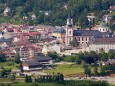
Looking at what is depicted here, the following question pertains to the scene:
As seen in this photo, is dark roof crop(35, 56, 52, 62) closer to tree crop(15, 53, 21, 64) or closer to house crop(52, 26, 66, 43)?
tree crop(15, 53, 21, 64)

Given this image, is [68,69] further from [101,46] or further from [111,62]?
[101,46]

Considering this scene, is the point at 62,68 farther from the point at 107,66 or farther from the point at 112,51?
the point at 112,51

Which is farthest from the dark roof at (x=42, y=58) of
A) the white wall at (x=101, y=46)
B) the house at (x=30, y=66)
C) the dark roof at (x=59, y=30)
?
the dark roof at (x=59, y=30)

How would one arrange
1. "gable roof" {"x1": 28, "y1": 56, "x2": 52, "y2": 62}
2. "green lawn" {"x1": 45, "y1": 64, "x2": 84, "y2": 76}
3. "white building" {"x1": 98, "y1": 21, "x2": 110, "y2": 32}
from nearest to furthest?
1. "green lawn" {"x1": 45, "y1": 64, "x2": 84, "y2": 76}
2. "gable roof" {"x1": 28, "y1": 56, "x2": 52, "y2": 62}
3. "white building" {"x1": 98, "y1": 21, "x2": 110, "y2": 32}

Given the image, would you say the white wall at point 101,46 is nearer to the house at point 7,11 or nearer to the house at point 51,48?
the house at point 51,48


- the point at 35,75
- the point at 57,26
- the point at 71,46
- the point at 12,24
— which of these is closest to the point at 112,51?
the point at 71,46

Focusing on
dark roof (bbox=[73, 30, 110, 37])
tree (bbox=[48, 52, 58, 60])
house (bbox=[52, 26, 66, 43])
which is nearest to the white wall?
dark roof (bbox=[73, 30, 110, 37])
